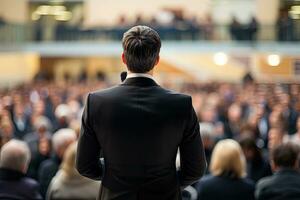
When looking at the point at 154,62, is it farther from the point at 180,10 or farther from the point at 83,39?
the point at 180,10

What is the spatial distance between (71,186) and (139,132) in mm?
2120

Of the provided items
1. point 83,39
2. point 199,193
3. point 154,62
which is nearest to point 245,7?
point 83,39

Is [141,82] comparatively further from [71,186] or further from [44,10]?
[44,10]

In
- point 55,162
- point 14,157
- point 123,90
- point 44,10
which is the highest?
point 44,10

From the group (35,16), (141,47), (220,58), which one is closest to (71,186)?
(141,47)

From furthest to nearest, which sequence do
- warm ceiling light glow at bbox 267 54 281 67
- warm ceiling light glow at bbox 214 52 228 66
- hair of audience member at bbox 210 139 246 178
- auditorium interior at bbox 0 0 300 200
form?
1. warm ceiling light glow at bbox 214 52 228 66
2. auditorium interior at bbox 0 0 300 200
3. warm ceiling light glow at bbox 267 54 281 67
4. hair of audience member at bbox 210 139 246 178

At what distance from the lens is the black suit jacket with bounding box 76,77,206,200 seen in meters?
2.59

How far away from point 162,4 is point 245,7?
4135mm

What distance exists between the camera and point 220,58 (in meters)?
27.9

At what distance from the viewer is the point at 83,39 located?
2797 centimetres

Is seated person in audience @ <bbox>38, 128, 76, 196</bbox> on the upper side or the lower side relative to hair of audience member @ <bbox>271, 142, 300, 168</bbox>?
lower

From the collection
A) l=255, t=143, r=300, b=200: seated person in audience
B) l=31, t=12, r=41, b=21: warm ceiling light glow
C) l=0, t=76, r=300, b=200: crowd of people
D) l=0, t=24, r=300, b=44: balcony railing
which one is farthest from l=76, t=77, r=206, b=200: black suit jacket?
l=31, t=12, r=41, b=21: warm ceiling light glow

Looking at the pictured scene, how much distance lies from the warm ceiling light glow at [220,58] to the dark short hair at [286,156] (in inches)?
901

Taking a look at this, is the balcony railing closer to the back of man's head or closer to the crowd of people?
the crowd of people
